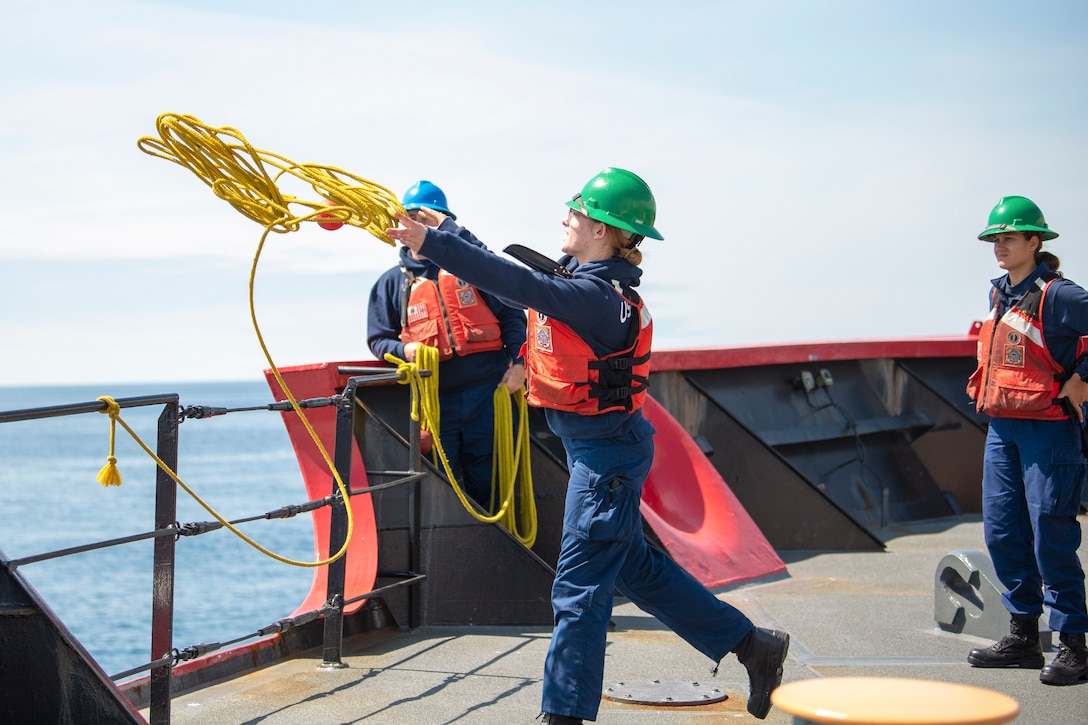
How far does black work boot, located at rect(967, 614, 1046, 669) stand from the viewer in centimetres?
454

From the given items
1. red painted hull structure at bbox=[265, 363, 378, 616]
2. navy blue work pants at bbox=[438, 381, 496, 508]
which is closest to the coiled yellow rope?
navy blue work pants at bbox=[438, 381, 496, 508]

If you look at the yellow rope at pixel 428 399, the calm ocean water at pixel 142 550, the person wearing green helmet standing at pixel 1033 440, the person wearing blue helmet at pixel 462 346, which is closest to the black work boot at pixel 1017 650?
the person wearing green helmet standing at pixel 1033 440

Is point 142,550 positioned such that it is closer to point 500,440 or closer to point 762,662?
point 500,440

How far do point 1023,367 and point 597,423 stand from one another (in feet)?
6.32

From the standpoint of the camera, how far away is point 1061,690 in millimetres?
4211

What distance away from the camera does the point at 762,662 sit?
151 inches

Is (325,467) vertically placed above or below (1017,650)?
above

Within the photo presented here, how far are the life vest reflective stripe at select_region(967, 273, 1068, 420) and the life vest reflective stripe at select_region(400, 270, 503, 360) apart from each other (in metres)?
2.30

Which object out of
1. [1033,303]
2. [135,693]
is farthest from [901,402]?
[135,693]

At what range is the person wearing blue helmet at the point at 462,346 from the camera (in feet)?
18.4

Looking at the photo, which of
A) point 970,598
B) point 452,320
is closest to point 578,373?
point 452,320

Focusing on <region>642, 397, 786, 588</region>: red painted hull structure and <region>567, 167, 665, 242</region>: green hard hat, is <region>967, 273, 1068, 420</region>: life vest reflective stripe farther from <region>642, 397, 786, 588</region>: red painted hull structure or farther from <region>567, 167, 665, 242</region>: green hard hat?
<region>642, 397, 786, 588</region>: red painted hull structure

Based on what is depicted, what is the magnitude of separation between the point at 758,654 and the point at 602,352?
1.16 metres

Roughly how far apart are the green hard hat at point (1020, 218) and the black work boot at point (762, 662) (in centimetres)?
194
